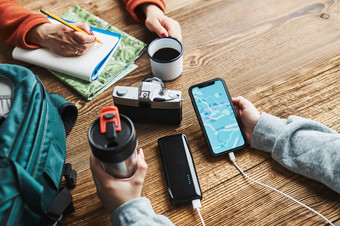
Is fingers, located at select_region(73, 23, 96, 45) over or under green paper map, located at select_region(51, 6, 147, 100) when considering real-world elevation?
over

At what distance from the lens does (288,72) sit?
0.84m

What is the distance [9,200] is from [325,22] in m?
0.94

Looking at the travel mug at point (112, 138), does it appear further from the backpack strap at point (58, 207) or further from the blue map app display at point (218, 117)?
the blue map app display at point (218, 117)

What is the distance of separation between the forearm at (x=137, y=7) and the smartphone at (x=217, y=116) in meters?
0.32

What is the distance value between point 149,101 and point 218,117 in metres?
0.17

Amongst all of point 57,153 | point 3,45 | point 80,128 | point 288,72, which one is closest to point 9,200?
point 57,153

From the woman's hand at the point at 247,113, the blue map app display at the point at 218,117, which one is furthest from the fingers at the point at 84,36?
the woman's hand at the point at 247,113

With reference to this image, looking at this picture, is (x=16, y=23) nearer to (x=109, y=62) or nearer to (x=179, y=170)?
(x=109, y=62)

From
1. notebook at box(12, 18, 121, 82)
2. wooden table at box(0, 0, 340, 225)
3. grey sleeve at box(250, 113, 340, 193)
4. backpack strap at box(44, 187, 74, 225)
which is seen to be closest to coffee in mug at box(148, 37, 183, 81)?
wooden table at box(0, 0, 340, 225)

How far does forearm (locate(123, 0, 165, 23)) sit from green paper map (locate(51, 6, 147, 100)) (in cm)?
7

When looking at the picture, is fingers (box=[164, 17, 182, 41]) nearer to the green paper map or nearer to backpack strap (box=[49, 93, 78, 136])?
the green paper map

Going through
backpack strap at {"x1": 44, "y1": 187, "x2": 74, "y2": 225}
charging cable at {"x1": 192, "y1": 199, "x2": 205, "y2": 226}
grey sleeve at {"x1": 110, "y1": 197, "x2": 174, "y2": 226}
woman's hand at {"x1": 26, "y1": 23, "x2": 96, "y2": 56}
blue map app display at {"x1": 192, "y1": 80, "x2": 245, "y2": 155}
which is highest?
woman's hand at {"x1": 26, "y1": 23, "x2": 96, "y2": 56}

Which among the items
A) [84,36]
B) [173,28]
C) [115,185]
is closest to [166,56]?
[173,28]

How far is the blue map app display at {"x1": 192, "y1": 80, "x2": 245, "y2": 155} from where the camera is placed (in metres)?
0.71
